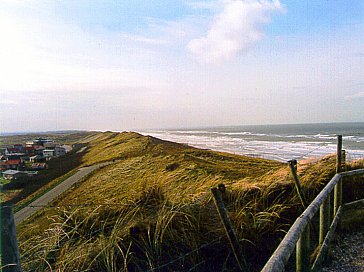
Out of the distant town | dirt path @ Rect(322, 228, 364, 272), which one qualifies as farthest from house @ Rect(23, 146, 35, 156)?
dirt path @ Rect(322, 228, 364, 272)

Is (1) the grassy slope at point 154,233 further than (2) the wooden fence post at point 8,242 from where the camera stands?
Yes

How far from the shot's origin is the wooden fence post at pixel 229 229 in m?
3.19

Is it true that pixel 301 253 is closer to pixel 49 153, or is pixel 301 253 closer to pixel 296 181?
pixel 296 181

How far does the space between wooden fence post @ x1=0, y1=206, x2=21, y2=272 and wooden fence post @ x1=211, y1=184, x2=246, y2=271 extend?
2.07 m

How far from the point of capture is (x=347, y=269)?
10.5 feet

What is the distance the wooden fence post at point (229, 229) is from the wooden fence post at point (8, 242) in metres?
2.07

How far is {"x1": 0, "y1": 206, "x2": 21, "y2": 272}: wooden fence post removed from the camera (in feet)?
5.17

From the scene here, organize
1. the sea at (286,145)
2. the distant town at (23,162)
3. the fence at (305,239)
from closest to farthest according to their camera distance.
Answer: the fence at (305,239), the sea at (286,145), the distant town at (23,162)

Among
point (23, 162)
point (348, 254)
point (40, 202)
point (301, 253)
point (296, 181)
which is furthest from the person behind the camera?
point (23, 162)

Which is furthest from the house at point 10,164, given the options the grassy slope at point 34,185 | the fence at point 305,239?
the fence at point 305,239

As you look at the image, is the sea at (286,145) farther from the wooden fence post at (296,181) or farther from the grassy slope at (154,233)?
the grassy slope at (154,233)

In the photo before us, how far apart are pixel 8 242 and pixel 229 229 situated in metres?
2.51

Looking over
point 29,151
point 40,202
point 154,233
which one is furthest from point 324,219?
point 29,151

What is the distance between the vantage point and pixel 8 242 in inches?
63.4
